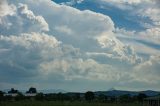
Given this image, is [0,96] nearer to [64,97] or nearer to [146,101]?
[64,97]

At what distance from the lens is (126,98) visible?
12506 centimetres

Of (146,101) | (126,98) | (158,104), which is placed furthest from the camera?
(126,98)

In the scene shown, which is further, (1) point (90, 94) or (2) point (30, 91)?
(2) point (30, 91)

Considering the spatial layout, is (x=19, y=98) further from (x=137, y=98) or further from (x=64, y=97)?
(x=137, y=98)

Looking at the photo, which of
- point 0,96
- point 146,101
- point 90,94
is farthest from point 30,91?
point 146,101

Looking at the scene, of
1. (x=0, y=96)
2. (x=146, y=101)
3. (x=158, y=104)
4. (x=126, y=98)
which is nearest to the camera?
(x=158, y=104)

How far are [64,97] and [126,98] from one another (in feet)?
61.5

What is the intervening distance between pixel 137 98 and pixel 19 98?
34.5 meters

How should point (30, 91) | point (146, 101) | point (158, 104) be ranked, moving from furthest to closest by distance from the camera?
point (30, 91)
point (146, 101)
point (158, 104)

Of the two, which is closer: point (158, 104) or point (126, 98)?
point (158, 104)

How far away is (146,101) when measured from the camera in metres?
87.4

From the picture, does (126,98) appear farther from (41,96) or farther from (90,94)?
(41,96)

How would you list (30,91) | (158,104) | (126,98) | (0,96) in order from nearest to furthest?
(158,104) < (0,96) < (126,98) < (30,91)

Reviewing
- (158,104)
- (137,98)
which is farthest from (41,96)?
(158,104)
